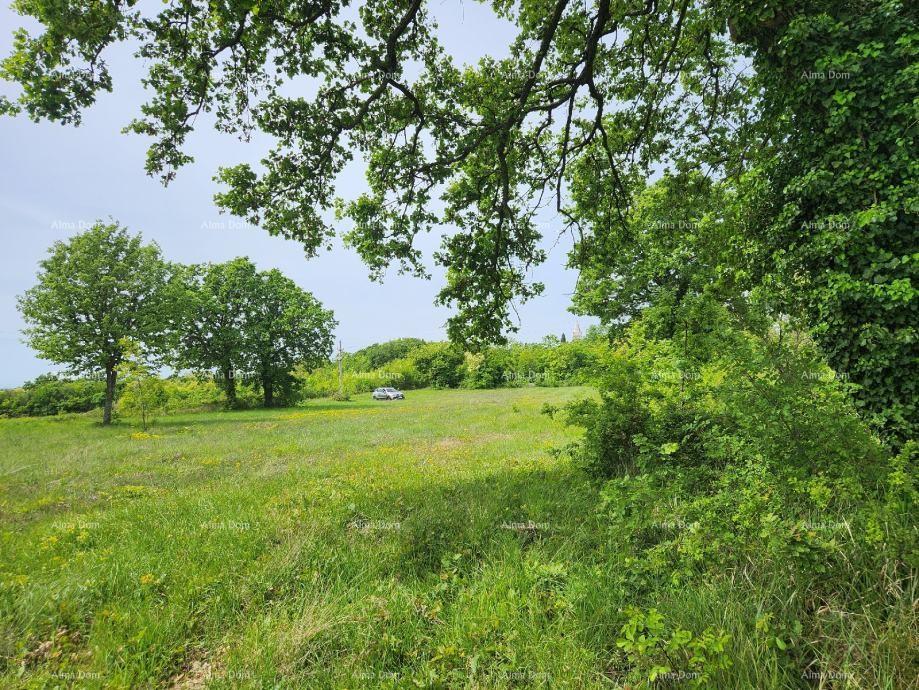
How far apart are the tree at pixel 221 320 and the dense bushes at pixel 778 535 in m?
37.9

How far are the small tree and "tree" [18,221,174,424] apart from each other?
1.95 feet

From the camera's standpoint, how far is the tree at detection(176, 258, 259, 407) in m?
34.2

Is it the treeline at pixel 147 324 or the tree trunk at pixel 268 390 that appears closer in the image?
the treeline at pixel 147 324

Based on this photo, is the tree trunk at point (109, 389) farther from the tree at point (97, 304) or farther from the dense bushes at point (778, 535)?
the dense bushes at point (778, 535)

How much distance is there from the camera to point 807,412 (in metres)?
3.90

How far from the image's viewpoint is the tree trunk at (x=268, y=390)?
37594mm

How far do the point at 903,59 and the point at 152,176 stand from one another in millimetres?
10249

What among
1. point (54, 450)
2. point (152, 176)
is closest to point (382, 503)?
point (152, 176)

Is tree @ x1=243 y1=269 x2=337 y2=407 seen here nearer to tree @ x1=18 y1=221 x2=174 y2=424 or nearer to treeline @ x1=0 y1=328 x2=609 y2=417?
treeline @ x1=0 y1=328 x2=609 y2=417

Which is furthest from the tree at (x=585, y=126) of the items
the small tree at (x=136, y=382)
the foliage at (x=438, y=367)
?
the foliage at (x=438, y=367)

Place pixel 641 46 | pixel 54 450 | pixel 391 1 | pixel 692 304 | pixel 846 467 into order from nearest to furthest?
pixel 846 467 → pixel 692 304 → pixel 391 1 → pixel 641 46 → pixel 54 450

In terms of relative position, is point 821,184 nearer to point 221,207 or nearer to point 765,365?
point 765,365

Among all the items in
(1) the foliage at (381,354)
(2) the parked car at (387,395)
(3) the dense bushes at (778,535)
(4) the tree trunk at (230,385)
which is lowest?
(2) the parked car at (387,395)

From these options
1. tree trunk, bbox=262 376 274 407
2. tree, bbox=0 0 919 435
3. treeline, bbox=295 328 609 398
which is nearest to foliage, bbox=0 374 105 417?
tree trunk, bbox=262 376 274 407
